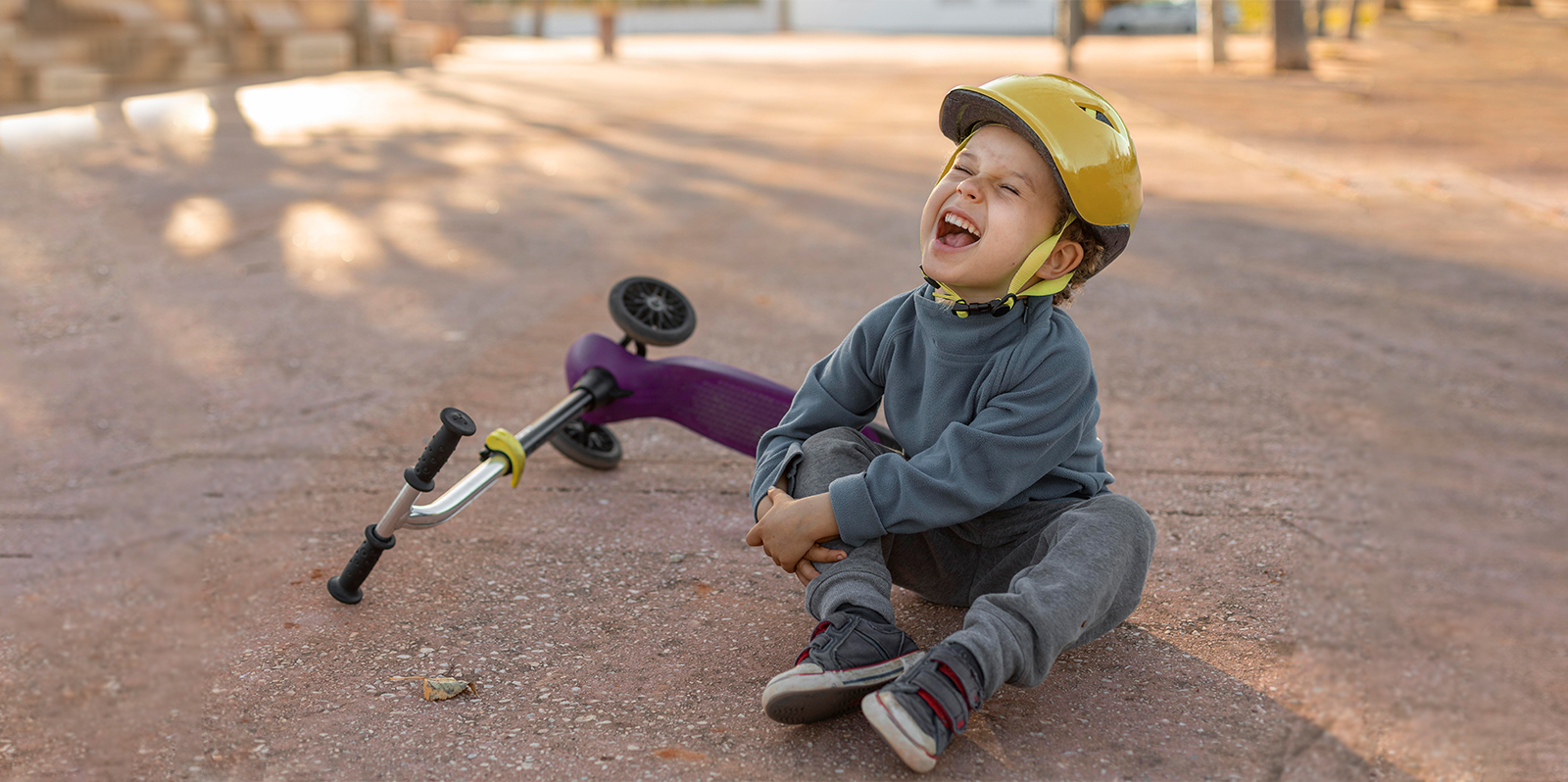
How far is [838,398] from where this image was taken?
2.45 m

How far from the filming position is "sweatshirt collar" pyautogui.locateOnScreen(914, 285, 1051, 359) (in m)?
2.23

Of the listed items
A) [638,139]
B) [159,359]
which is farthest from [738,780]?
[638,139]

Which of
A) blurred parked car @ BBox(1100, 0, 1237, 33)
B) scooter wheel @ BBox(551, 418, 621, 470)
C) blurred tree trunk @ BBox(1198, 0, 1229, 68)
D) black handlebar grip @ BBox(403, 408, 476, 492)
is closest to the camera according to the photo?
black handlebar grip @ BBox(403, 408, 476, 492)

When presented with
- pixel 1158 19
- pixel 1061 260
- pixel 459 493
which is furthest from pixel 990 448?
pixel 1158 19

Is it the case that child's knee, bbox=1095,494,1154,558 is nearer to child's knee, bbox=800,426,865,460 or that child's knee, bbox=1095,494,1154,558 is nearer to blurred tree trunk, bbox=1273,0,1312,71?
child's knee, bbox=800,426,865,460

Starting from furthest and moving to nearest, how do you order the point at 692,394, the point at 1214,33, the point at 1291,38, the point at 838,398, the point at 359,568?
the point at 1214,33, the point at 1291,38, the point at 692,394, the point at 359,568, the point at 838,398

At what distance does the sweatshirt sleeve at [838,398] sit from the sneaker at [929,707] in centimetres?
59

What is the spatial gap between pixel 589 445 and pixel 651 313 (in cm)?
45

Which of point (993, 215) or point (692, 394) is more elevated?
point (993, 215)

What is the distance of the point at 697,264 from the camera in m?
5.69

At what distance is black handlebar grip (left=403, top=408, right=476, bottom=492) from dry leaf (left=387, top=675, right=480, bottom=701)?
14.3 inches

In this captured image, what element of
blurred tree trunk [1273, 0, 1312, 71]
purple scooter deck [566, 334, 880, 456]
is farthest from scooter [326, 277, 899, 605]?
blurred tree trunk [1273, 0, 1312, 71]

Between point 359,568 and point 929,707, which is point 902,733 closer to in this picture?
point 929,707

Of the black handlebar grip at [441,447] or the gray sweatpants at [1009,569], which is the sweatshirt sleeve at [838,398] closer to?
the gray sweatpants at [1009,569]
